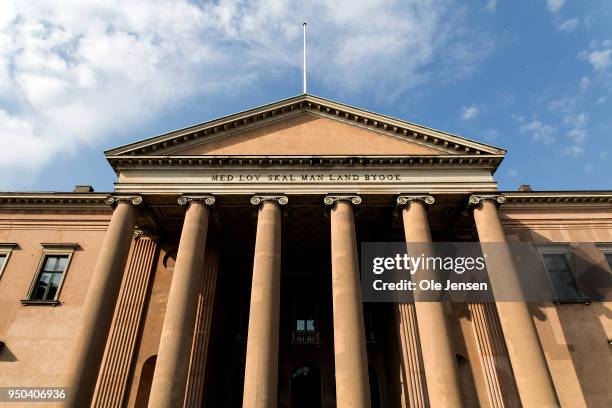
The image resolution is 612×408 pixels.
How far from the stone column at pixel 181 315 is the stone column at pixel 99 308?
2.33 m

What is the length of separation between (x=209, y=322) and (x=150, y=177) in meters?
7.57

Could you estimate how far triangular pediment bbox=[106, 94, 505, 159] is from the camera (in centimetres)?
2075

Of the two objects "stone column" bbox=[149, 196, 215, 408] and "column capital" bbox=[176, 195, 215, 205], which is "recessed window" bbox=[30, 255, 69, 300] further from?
"stone column" bbox=[149, 196, 215, 408]

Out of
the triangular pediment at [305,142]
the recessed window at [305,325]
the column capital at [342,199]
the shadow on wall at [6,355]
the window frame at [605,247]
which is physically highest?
the triangular pediment at [305,142]

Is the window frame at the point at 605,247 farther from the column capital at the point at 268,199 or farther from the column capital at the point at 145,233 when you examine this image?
the column capital at the point at 145,233

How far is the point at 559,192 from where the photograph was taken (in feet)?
79.5

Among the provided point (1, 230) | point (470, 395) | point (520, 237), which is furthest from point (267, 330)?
point (1, 230)

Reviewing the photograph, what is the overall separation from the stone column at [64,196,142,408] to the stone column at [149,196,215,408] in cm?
233

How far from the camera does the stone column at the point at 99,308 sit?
1523 centimetres

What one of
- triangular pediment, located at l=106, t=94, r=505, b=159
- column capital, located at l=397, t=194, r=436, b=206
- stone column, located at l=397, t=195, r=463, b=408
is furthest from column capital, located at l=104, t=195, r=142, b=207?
stone column, located at l=397, t=195, r=463, b=408

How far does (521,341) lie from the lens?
16125 millimetres

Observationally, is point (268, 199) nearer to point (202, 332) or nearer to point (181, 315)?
point (181, 315)

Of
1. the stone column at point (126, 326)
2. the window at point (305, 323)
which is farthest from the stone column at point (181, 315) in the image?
the window at point (305, 323)

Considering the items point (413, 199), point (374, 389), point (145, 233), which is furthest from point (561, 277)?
point (145, 233)
